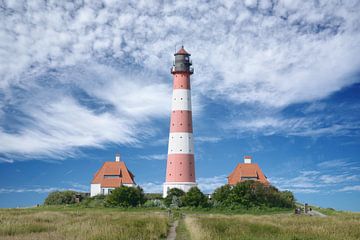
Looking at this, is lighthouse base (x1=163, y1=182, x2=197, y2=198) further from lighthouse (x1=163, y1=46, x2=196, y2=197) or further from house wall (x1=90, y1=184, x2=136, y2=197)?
house wall (x1=90, y1=184, x2=136, y2=197)

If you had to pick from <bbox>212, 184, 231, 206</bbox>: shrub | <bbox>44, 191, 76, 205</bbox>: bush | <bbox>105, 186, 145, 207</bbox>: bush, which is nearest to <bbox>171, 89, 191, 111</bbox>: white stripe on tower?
<bbox>212, 184, 231, 206</bbox>: shrub

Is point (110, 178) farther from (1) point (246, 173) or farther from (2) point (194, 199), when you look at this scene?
Answer: (1) point (246, 173)

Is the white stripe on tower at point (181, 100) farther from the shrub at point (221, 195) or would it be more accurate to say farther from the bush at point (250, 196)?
the bush at point (250, 196)

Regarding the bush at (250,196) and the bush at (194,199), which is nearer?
the bush at (250,196)

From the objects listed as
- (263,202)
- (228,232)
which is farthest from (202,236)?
(263,202)

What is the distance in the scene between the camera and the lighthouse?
52.6 metres

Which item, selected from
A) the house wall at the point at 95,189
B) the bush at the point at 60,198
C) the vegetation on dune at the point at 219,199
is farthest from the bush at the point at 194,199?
the bush at the point at 60,198

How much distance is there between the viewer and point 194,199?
47656mm

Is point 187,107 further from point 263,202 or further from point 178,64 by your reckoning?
point 263,202

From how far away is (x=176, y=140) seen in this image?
2083 inches

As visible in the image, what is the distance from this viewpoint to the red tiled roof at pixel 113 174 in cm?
6075

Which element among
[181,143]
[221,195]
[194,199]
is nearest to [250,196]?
[221,195]

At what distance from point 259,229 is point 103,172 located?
141 ft

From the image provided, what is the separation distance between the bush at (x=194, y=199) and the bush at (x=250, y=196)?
58.0 inches
